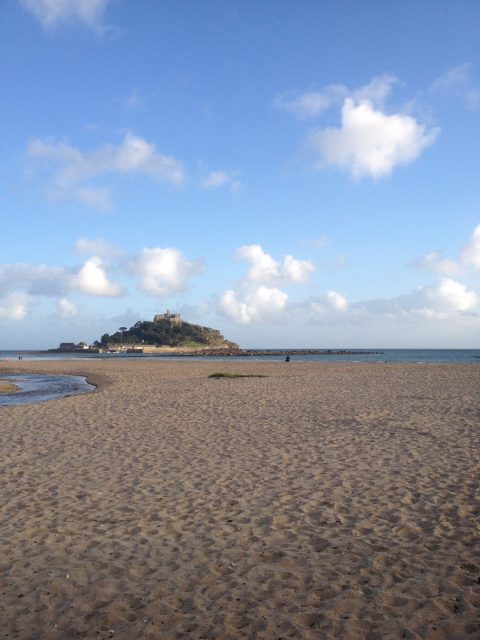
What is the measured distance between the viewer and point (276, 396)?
2331cm

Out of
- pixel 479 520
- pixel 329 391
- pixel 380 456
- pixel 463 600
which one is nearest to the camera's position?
pixel 463 600

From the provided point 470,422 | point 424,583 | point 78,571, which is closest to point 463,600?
point 424,583

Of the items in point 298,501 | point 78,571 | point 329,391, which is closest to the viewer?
point 78,571

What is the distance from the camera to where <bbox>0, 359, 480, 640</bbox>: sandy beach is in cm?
480

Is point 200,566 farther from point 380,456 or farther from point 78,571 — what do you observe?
point 380,456

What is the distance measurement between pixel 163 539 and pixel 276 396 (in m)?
16.9

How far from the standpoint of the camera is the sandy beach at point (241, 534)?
4797mm

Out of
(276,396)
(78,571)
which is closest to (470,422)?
(276,396)

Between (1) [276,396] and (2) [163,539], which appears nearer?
(2) [163,539]

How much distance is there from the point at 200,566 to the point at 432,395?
19.3m

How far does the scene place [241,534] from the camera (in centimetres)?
676

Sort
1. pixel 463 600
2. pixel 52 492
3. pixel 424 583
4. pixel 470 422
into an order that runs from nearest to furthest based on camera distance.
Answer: pixel 463 600, pixel 424 583, pixel 52 492, pixel 470 422

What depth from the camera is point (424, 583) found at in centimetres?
536

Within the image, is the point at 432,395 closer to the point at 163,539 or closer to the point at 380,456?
the point at 380,456
